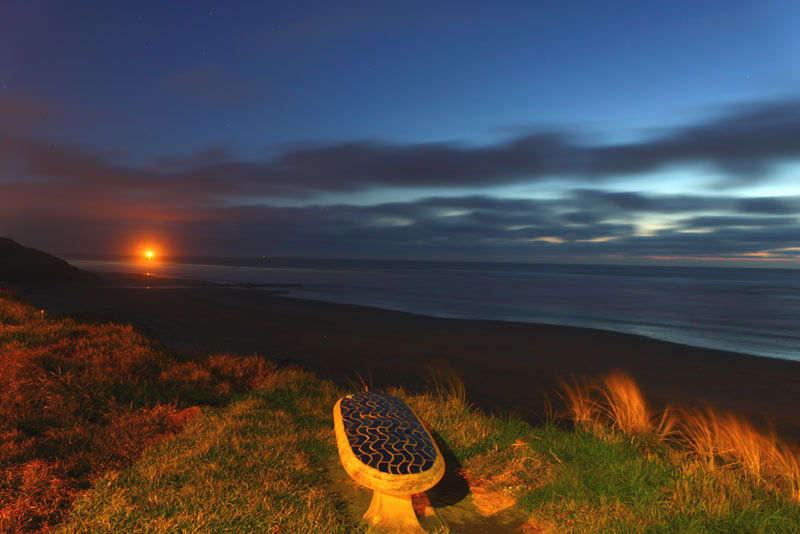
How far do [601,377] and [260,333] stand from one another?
Result: 1210 centimetres

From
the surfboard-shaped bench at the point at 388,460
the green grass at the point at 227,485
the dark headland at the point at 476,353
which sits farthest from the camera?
the dark headland at the point at 476,353

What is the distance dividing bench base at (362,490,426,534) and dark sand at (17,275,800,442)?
531cm

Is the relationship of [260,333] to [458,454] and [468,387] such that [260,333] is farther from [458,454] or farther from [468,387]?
[458,454]

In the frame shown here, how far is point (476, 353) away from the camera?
15266mm

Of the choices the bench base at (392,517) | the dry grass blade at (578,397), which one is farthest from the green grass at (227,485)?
the dry grass blade at (578,397)

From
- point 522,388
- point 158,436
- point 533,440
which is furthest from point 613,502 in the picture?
point 522,388

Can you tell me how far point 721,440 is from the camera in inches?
243

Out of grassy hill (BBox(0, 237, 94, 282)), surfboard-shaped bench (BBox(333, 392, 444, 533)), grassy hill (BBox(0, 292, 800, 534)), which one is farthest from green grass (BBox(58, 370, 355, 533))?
grassy hill (BBox(0, 237, 94, 282))

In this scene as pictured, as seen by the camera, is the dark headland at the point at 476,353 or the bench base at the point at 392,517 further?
the dark headland at the point at 476,353

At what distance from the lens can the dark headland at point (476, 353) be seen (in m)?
10.7

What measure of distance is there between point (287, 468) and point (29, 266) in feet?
130

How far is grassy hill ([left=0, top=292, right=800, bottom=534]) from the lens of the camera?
4.00 meters

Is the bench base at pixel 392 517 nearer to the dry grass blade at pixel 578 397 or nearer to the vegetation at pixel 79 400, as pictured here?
the vegetation at pixel 79 400

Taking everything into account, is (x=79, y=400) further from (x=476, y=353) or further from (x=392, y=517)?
(x=476, y=353)
